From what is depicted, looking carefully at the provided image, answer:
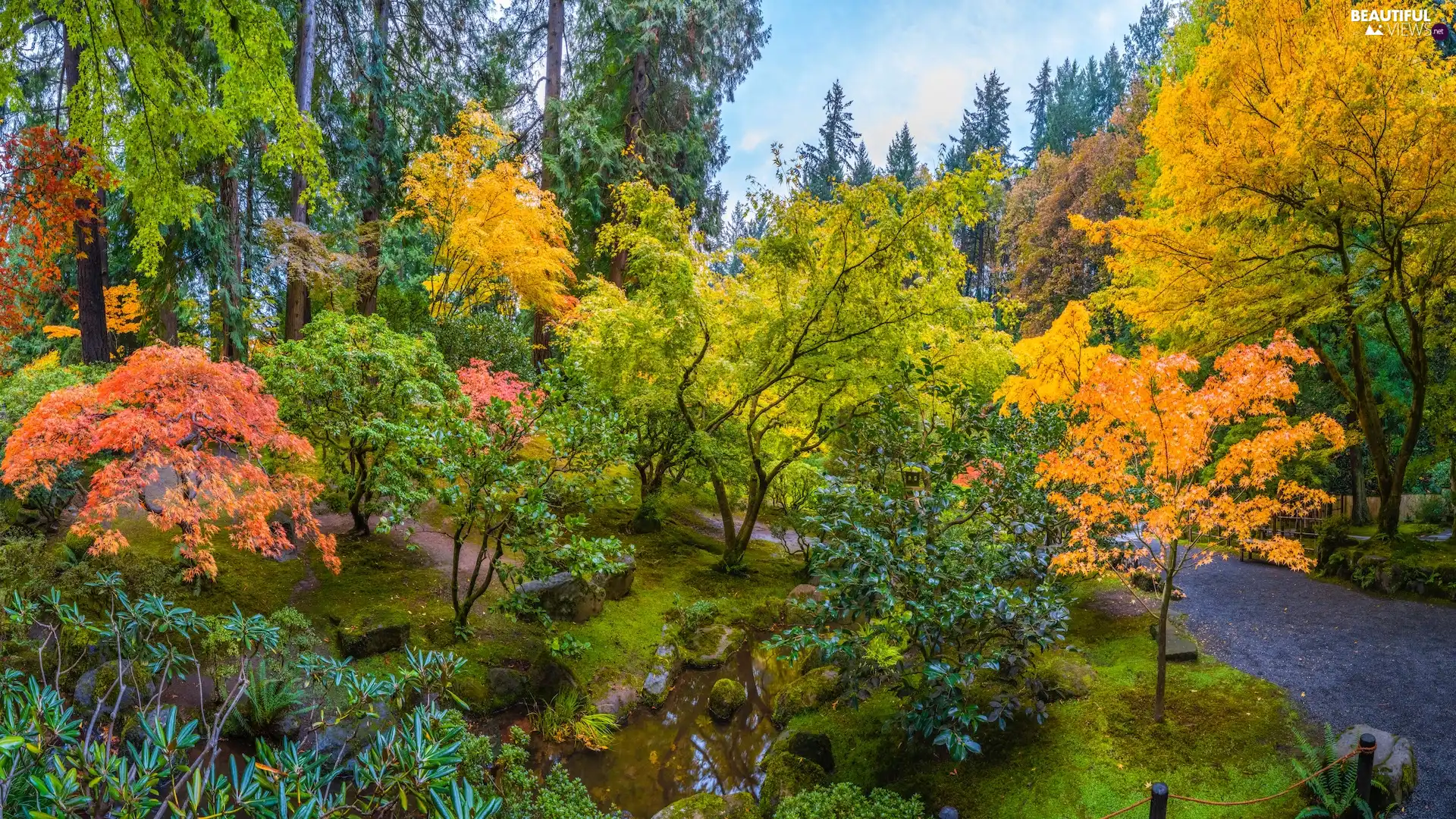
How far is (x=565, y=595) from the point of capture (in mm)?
7031

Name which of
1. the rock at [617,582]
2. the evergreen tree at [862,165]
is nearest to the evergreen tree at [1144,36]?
the evergreen tree at [862,165]

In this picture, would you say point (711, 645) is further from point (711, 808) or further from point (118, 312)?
point (118, 312)

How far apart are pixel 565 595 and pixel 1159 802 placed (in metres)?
5.56

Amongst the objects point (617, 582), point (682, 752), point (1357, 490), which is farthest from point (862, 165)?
point (682, 752)

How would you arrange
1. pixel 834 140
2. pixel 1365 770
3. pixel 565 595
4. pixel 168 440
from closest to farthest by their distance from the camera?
pixel 1365 770 → pixel 168 440 → pixel 565 595 → pixel 834 140

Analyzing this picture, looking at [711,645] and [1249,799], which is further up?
[1249,799]

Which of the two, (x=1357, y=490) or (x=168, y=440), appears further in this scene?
(x=1357, y=490)

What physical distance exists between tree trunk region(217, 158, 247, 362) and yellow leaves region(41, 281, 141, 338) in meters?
5.44

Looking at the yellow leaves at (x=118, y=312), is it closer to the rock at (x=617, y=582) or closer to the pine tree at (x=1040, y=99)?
the rock at (x=617, y=582)

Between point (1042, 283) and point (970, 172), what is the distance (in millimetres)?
17660

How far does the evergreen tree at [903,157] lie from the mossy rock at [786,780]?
33.2 meters

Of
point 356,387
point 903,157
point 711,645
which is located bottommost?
point 711,645

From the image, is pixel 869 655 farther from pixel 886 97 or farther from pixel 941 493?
pixel 886 97

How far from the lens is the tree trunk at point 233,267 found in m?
9.08
